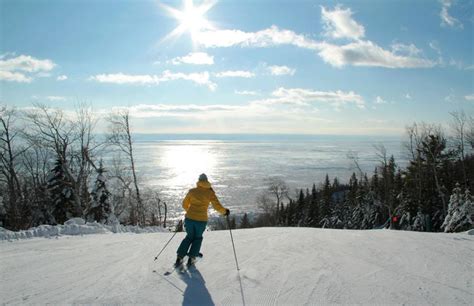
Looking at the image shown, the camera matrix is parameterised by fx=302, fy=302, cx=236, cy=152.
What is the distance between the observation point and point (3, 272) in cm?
495

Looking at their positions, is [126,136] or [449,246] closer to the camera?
[449,246]

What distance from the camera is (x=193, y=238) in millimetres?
5434

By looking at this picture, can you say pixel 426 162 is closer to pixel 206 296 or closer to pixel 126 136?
pixel 126 136

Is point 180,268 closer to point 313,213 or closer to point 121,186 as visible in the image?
→ point 121,186

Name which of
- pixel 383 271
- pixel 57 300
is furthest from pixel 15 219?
pixel 383 271

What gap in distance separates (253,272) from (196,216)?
4.48 ft

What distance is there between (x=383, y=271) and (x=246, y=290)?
95.5 inches

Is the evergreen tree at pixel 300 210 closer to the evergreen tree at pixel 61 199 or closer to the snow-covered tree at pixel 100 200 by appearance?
the snow-covered tree at pixel 100 200

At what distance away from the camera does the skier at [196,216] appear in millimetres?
5359

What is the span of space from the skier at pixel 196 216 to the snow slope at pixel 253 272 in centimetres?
35

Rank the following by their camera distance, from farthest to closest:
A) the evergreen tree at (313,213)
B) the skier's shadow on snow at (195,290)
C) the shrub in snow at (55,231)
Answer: the evergreen tree at (313,213), the shrub in snow at (55,231), the skier's shadow on snow at (195,290)

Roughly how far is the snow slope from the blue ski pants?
332 millimetres

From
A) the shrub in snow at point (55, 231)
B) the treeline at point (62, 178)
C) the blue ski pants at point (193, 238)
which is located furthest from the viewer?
the treeline at point (62, 178)

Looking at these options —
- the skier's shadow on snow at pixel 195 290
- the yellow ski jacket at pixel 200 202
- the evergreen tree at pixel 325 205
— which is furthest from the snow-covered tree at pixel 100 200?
the evergreen tree at pixel 325 205
